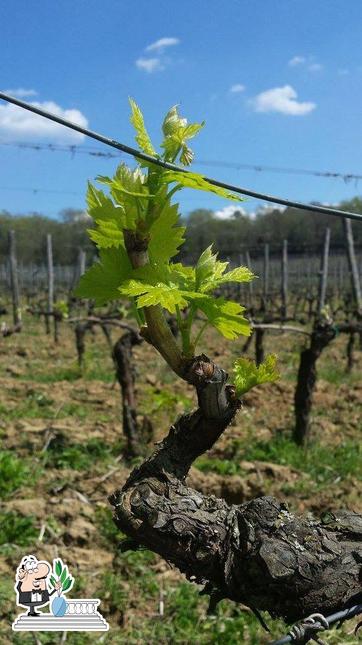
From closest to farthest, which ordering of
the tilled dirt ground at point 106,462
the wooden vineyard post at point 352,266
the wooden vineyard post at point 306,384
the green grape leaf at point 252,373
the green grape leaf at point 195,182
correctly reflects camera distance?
the green grape leaf at point 195,182 → the green grape leaf at point 252,373 → the tilled dirt ground at point 106,462 → the wooden vineyard post at point 306,384 → the wooden vineyard post at point 352,266

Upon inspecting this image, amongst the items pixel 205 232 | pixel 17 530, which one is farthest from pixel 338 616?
pixel 205 232

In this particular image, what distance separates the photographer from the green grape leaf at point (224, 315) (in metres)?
1.32

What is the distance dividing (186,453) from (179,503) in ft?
0.41

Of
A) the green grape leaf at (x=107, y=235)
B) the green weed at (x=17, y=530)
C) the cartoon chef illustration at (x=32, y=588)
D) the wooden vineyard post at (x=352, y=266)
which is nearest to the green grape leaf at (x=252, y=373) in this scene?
the green grape leaf at (x=107, y=235)

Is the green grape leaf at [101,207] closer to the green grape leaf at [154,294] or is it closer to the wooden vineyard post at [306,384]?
the green grape leaf at [154,294]

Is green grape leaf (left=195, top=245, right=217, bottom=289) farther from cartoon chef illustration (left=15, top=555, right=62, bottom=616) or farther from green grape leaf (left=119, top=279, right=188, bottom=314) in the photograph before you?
cartoon chef illustration (left=15, top=555, right=62, bottom=616)

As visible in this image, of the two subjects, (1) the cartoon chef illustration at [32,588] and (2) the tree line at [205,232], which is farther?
(2) the tree line at [205,232]

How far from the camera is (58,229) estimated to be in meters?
77.7

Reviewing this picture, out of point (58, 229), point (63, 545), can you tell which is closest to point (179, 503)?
point (63, 545)

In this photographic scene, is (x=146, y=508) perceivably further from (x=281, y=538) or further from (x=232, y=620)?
(x=232, y=620)

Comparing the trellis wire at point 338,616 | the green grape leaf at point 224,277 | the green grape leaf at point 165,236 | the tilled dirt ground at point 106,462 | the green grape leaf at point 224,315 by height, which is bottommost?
the tilled dirt ground at point 106,462

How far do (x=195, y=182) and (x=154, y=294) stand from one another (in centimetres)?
23

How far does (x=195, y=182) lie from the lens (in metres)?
1.21

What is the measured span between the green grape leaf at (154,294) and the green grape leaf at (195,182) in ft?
0.67
